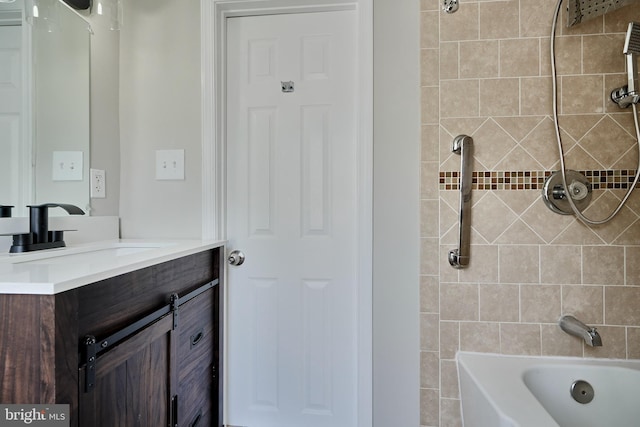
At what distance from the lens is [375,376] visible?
1356 mm

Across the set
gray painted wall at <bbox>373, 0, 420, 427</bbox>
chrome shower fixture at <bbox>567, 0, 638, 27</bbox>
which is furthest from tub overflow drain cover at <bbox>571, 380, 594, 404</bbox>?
chrome shower fixture at <bbox>567, 0, 638, 27</bbox>

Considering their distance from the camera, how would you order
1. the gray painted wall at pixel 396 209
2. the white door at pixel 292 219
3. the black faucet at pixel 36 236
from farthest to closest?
1. the white door at pixel 292 219
2. the gray painted wall at pixel 396 209
3. the black faucet at pixel 36 236

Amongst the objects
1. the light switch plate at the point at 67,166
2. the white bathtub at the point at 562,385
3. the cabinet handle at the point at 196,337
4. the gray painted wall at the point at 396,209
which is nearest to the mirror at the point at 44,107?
the light switch plate at the point at 67,166

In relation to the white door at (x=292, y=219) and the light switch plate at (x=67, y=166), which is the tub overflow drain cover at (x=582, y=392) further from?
the light switch plate at (x=67, y=166)

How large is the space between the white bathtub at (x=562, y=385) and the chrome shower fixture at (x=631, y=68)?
3.11 ft

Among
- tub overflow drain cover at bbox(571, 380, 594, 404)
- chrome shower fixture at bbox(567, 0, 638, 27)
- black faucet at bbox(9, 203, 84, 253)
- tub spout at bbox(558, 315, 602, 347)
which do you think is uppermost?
chrome shower fixture at bbox(567, 0, 638, 27)

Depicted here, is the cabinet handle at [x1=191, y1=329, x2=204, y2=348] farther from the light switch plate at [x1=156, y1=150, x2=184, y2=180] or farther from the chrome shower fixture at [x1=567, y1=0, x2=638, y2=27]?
the chrome shower fixture at [x1=567, y1=0, x2=638, y2=27]

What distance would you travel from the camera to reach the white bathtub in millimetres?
1065

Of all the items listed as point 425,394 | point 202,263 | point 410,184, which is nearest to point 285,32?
point 410,184

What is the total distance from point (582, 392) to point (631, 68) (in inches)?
44.5

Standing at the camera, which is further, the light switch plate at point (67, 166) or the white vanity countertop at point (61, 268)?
the light switch plate at point (67, 166)

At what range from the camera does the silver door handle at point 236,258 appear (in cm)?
150

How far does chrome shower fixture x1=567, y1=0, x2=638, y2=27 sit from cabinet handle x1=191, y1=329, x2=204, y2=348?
1.82 m

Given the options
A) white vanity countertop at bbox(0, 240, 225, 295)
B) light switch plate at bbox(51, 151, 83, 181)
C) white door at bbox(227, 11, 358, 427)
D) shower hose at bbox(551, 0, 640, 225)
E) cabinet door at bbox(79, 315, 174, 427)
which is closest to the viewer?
white vanity countertop at bbox(0, 240, 225, 295)
